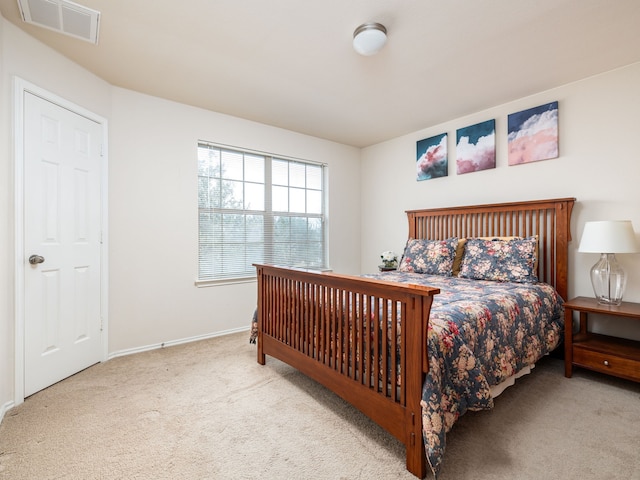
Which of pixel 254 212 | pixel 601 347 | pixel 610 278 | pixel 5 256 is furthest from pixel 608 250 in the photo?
pixel 5 256

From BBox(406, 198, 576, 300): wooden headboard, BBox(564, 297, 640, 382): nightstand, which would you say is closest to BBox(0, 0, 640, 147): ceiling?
BBox(406, 198, 576, 300): wooden headboard

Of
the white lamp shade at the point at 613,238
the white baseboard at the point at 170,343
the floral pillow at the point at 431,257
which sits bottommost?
the white baseboard at the point at 170,343

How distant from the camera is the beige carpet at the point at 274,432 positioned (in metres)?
1.46

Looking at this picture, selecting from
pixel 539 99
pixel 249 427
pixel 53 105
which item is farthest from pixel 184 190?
pixel 539 99

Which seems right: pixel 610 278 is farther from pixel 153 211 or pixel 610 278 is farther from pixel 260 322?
pixel 153 211

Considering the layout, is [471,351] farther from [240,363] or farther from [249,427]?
[240,363]

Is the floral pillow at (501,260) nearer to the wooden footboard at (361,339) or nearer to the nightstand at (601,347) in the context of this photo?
the nightstand at (601,347)

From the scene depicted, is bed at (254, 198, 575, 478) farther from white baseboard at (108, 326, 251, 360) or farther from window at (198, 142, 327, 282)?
window at (198, 142, 327, 282)

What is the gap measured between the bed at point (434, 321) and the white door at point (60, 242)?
1.39 meters

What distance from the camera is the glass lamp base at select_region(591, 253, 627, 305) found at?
244 centimetres

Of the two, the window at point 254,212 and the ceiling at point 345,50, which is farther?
the window at point 254,212

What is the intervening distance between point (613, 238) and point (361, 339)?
205 centimetres

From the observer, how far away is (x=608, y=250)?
7.45 ft

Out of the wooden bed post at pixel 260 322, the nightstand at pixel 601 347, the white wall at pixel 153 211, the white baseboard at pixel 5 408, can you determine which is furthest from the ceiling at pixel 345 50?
the white baseboard at pixel 5 408
